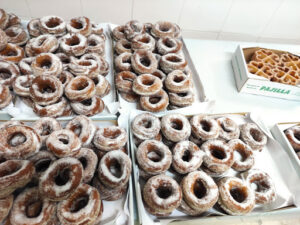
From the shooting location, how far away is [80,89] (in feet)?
4.97

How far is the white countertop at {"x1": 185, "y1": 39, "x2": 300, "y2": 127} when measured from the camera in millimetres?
1831

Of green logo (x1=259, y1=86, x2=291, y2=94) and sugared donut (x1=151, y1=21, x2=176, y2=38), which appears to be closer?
green logo (x1=259, y1=86, x2=291, y2=94)

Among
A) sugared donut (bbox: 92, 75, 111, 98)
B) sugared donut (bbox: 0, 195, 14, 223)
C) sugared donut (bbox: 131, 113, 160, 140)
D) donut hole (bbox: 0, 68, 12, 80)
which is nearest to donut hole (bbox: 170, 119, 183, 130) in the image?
sugared donut (bbox: 131, 113, 160, 140)

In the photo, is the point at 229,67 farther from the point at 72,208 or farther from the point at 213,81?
the point at 72,208

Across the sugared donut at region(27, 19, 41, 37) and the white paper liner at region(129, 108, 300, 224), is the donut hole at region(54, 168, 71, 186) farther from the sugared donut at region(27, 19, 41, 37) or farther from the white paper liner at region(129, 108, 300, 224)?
the sugared donut at region(27, 19, 41, 37)

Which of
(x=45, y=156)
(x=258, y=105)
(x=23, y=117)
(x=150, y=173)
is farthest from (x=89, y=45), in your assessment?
(x=258, y=105)

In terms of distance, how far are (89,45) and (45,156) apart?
3.57 ft

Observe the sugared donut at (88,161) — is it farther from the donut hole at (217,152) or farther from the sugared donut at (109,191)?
the donut hole at (217,152)

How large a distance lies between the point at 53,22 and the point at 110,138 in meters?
1.19

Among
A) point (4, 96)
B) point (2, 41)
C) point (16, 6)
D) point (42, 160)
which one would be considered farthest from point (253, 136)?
Result: point (16, 6)

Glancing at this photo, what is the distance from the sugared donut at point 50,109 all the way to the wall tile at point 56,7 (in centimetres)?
161

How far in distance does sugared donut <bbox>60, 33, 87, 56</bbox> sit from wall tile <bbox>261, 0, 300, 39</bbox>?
2.37 meters

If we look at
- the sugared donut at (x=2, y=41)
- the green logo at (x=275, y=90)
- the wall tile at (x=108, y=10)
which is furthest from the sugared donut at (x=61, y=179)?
the wall tile at (x=108, y=10)

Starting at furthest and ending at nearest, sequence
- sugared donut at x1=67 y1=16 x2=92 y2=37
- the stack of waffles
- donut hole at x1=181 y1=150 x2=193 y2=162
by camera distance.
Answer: the stack of waffles, sugared donut at x1=67 y1=16 x2=92 y2=37, donut hole at x1=181 y1=150 x2=193 y2=162
